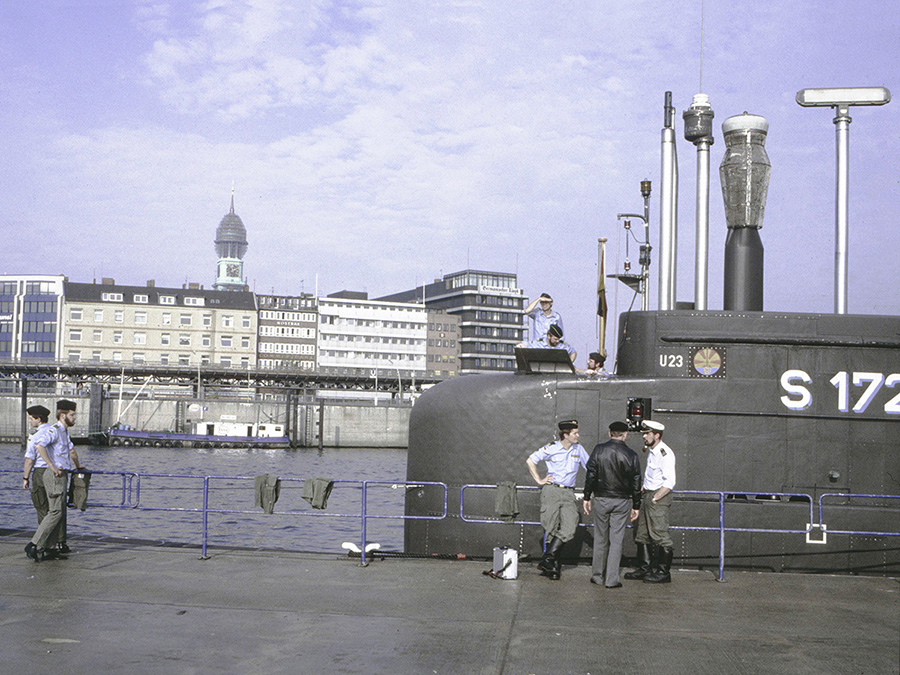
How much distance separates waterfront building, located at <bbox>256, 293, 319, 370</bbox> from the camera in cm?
13900

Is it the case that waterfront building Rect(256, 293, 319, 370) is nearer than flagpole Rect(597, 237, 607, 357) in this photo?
No

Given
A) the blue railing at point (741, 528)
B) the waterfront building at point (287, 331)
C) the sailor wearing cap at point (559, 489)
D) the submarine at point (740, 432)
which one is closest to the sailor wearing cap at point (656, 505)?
the blue railing at point (741, 528)

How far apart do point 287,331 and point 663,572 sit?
13463 cm

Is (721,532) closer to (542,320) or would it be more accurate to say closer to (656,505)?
(656,505)

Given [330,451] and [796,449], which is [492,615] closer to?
[796,449]

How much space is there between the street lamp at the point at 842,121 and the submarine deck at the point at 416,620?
5.52m

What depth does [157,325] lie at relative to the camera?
131000mm

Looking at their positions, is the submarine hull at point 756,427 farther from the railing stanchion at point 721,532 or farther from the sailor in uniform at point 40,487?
the sailor in uniform at point 40,487

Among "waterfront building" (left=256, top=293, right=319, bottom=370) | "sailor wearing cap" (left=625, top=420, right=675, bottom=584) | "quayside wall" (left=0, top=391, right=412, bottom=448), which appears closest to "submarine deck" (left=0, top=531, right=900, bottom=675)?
"sailor wearing cap" (left=625, top=420, right=675, bottom=584)

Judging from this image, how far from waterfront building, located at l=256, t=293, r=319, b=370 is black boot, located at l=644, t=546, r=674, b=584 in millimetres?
128402

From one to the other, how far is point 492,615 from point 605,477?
7.33ft

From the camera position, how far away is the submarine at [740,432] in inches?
433

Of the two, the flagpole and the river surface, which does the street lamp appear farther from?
the river surface

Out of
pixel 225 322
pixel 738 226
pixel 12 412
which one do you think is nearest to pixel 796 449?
pixel 738 226
